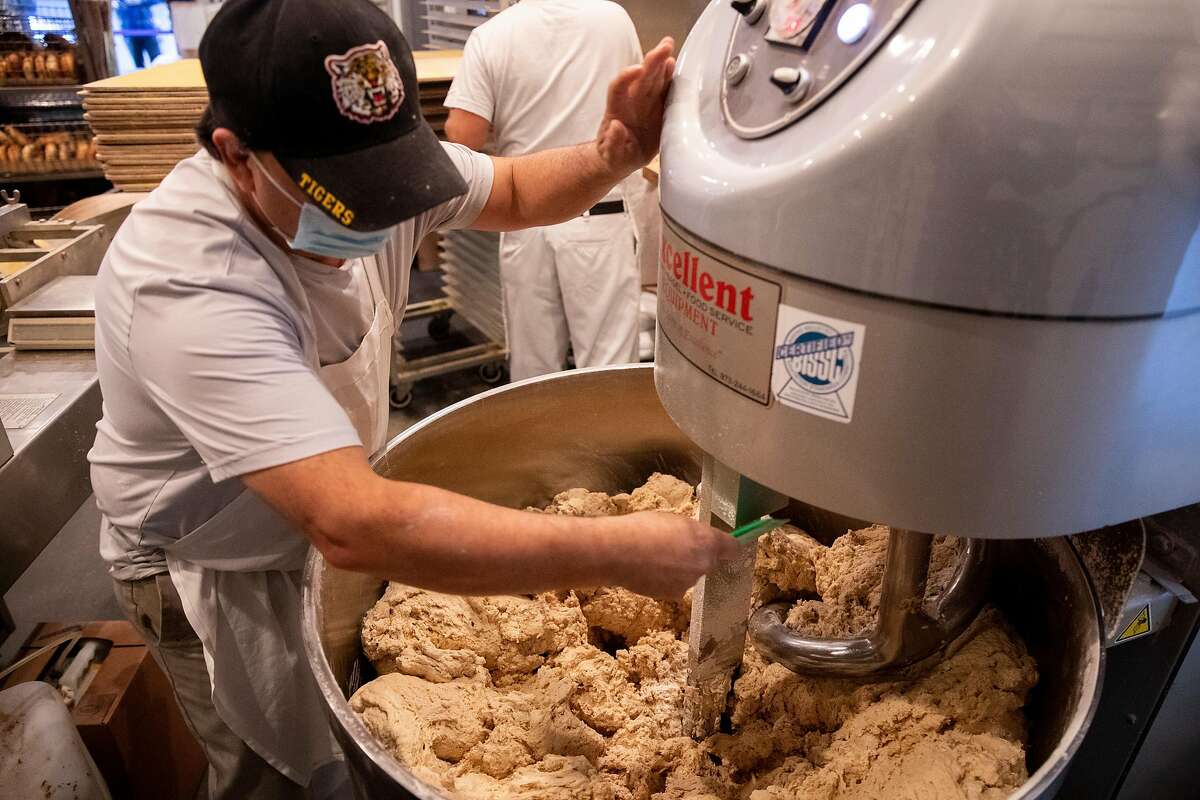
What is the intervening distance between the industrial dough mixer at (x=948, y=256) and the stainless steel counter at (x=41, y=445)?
127 centimetres

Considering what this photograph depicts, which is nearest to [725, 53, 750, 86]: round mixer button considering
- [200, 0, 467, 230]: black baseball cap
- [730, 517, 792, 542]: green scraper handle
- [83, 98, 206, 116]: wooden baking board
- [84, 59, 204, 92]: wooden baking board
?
[200, 0, 467, 230]: black baseball cap

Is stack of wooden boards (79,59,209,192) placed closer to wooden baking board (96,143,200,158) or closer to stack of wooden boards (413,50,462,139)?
wooden baking board (96,143,200,158)

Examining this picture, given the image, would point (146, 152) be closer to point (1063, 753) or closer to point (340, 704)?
point (340, 704)

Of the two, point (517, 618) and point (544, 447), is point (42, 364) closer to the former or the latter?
point (544, 447)

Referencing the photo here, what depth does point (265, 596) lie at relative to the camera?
3.88 feet

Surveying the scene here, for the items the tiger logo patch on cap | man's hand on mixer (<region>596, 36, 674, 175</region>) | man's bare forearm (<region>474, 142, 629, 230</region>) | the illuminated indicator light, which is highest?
the illuminated indicator light

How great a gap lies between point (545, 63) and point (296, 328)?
5.31ft

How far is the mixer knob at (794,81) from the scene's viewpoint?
2.00ft

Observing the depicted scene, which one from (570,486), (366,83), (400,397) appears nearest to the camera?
(366,83)

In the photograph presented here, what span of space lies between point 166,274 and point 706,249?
0.51 m

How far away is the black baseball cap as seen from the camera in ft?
2.45

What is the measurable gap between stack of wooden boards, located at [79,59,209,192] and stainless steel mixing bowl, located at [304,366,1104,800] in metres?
1.85

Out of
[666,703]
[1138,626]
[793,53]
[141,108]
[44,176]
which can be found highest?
[793,53]

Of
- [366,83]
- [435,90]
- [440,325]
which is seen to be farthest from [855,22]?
[440,325]
